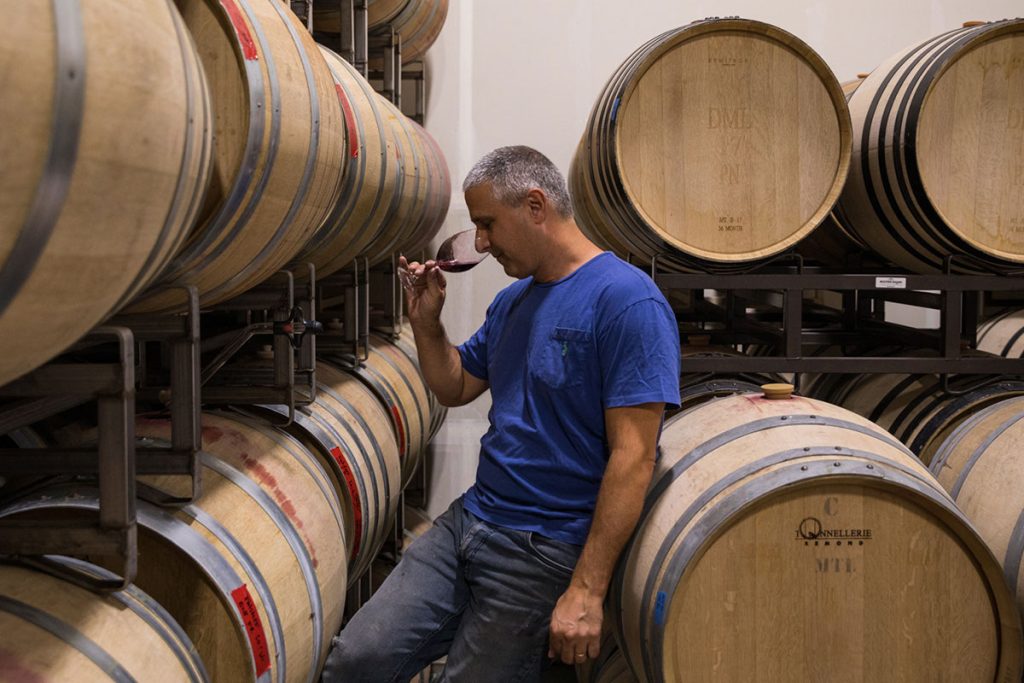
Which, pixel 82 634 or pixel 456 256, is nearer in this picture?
pixel 82 634

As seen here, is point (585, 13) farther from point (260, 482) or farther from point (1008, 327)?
point (260, 482)

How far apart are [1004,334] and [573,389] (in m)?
2.57

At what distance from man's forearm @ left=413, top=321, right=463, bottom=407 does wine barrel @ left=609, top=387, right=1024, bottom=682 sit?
3.00 feet

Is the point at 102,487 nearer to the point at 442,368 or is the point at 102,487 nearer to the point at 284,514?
the point at 284,514

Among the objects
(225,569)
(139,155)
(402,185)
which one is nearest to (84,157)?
(139,155)

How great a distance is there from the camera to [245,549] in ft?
6.79

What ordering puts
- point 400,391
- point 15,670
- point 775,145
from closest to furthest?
point 15,670, point 775,145, point 400,391

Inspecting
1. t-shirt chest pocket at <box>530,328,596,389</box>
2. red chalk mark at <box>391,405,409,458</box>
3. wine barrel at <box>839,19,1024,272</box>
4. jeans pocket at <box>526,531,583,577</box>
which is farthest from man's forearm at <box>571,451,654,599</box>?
red chalk mark at <box>391,405,409,458</box>

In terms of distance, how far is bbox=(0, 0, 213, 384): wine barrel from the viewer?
101 cm

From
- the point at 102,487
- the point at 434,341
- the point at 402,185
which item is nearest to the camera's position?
the point at 102,487

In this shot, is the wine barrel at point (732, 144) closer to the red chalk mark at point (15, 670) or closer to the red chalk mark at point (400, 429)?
the red chalk mark at point (400, 429)

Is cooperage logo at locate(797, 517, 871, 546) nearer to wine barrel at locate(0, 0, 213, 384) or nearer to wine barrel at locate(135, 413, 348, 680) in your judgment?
wine barrel at locate(135, 413, 348, 680)

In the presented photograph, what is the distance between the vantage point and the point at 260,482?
2342mm

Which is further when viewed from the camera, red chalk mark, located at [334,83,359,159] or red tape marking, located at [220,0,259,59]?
red chalk mark, located at [334,83,359,159]
